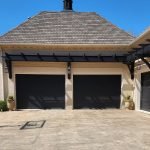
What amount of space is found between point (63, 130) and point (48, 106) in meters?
6.68

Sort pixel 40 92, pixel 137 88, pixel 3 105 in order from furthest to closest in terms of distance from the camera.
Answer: pixel 40 92
pixel 137 88
pixel 3 105

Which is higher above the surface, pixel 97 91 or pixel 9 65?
pixel 9 65

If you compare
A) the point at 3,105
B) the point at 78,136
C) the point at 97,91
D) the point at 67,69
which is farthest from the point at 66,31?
the point at 78,136

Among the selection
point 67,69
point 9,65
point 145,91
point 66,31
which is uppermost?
point 66,31

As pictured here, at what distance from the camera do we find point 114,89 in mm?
15180

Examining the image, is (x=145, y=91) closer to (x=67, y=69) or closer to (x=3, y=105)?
(x=67, y=69)

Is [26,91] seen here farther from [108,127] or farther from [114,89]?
[108,127]

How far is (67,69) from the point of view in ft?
48.8

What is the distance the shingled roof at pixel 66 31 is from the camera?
14781 mm

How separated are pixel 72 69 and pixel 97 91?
219 cm

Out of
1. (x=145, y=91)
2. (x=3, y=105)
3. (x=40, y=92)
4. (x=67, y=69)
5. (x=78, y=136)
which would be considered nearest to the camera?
(x=78, y=136)

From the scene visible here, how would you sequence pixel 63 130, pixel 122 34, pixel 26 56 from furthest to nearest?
1. pixel 122 34
2. pixel 26 56
3. pixel 63 130

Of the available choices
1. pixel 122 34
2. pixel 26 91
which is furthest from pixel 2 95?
pixel 122 34

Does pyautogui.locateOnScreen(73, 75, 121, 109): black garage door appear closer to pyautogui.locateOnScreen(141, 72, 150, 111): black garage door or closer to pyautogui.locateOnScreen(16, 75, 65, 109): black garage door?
pyautogui.locateOnScreen(16, 75, 65, 109): black garage door
